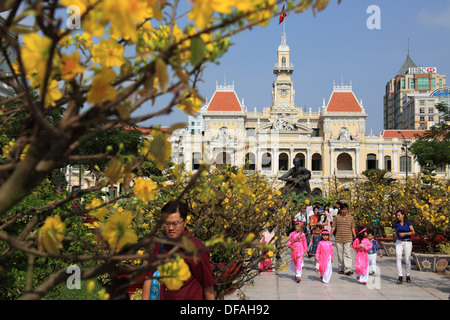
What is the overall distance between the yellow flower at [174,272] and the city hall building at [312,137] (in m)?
44.8

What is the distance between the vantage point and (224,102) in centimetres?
5506

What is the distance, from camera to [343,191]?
21.4 metres

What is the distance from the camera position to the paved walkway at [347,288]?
670 centimetres

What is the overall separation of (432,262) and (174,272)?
375 inches

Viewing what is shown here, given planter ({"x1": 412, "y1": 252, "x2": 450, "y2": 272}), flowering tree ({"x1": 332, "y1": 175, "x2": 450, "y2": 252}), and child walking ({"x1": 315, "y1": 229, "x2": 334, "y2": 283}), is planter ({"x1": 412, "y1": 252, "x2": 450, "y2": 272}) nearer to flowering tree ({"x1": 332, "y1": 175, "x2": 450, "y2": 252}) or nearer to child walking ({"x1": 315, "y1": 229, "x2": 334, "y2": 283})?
flowering tree ({"x1": 332, "y1": 175, "x2": 450, "y2": 252})

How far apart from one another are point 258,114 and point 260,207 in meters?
50.1

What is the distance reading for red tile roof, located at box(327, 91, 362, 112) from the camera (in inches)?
2101

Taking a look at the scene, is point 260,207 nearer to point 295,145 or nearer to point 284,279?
point 284,279

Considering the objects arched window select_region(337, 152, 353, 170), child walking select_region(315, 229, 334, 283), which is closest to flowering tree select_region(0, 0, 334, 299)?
child walking select_region(315, 229, 334, 283)

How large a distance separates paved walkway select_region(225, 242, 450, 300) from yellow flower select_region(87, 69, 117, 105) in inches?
211

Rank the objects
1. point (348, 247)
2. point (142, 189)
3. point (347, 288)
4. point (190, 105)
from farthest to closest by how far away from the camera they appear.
Result: point (348, 247) < point (347, 288) < point (142, 189) < point (190, 105)

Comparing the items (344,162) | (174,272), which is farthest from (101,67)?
(344,162)

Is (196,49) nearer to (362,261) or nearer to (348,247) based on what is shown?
(362,261)
